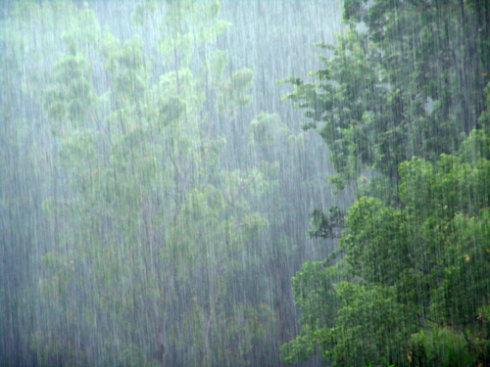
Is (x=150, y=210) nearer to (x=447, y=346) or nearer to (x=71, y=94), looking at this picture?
(x=71, y=94)

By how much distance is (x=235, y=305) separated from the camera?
1970cm

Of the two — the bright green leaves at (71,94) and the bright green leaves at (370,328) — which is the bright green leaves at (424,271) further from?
the bright green leaves at (71,94)

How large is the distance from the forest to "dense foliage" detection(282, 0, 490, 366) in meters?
0.04

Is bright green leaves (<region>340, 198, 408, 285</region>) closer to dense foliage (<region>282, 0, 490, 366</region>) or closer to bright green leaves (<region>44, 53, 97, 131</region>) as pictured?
dense foliage (<region>282, 0, 490, 366</region>)

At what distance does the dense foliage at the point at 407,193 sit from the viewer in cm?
897

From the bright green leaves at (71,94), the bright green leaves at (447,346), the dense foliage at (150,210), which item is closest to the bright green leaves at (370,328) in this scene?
the bright green leaves at (447,346)

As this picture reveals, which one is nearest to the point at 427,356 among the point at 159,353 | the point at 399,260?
the point at 399,260

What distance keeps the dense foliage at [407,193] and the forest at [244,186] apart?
0.12 ft

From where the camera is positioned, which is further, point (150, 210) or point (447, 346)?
point (150, 210)

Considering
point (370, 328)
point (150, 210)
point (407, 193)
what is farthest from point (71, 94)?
point (370, 328)

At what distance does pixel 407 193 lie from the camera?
378 inches

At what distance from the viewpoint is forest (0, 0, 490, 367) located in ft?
30.8

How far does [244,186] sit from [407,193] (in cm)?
1117

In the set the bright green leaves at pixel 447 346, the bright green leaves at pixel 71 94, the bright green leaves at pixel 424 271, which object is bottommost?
the bright green leaves at pixel 447 346
